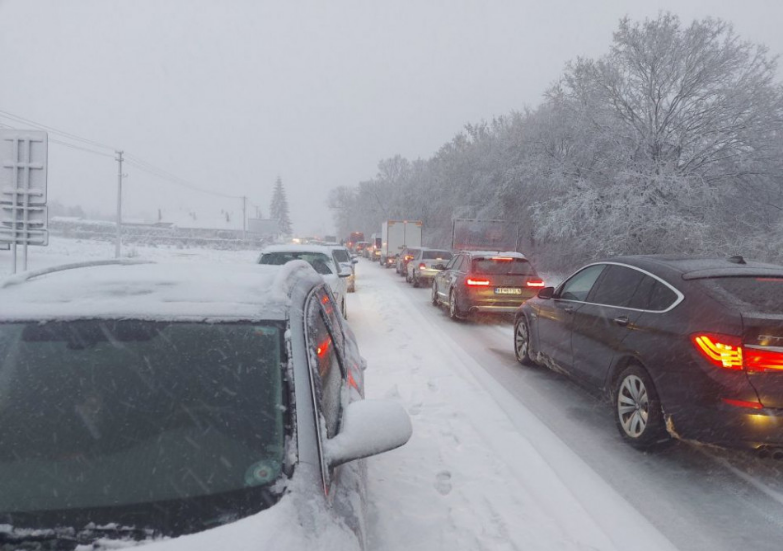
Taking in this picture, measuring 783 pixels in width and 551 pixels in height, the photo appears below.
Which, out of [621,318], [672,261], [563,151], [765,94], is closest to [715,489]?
[621,318]

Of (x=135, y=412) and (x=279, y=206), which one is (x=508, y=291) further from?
(x=279, y=206)

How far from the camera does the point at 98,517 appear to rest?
170cm

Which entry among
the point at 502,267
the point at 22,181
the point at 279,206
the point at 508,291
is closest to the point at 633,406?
the point at 508,291

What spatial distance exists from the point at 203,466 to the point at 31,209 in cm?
1022

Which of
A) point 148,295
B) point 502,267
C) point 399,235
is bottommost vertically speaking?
point 148,295

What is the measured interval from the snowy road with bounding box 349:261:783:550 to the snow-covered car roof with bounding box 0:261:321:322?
1738 millimetres

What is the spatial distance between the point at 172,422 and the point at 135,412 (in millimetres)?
168

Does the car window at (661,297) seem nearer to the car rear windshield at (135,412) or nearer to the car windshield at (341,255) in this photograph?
the car rear windshield at (135,412)

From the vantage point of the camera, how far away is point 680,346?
162 inches

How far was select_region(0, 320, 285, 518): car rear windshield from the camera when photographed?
1.83 m

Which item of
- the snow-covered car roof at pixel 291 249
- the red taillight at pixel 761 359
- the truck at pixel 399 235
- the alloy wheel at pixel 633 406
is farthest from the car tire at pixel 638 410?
the truck at pixel 399 235

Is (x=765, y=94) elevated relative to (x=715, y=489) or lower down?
elevated

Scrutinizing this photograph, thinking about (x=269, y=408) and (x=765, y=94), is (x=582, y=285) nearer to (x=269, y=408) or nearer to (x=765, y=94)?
(x=269, y=408)

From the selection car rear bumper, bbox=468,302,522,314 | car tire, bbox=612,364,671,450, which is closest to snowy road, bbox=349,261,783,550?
car tire, bbox=612,364,671,450
